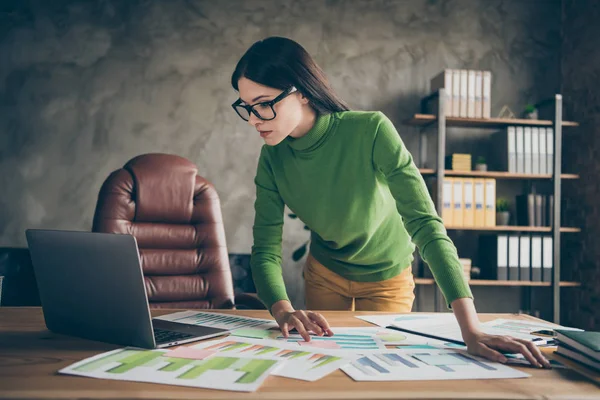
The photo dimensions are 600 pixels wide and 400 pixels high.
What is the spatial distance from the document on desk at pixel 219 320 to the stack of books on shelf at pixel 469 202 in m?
2.29

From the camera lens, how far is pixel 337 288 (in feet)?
5.47

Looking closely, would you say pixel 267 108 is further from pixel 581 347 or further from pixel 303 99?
pixel 581 347

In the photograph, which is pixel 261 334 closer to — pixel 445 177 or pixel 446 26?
pixel 445 177

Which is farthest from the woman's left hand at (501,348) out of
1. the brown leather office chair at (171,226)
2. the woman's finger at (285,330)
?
the brown leather office chair at (171,226)

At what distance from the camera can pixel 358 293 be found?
1.64 meters

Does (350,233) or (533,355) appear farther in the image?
(350,233)

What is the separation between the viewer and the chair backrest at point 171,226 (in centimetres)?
208

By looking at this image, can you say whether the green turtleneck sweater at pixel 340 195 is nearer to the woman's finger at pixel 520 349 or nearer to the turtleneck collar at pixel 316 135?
the turtleneck collar at pixel 316 135

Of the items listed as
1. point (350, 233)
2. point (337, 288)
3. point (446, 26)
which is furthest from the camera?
point (446, 26)

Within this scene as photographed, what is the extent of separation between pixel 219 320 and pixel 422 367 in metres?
0.58

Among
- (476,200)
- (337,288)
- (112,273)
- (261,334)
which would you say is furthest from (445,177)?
(112,273)

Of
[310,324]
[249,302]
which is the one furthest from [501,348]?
[249,302]

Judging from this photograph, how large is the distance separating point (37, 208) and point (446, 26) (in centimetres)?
312

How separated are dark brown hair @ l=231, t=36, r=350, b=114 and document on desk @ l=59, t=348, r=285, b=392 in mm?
734
